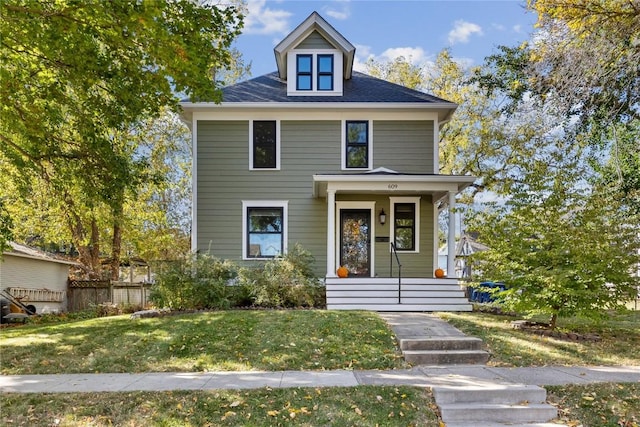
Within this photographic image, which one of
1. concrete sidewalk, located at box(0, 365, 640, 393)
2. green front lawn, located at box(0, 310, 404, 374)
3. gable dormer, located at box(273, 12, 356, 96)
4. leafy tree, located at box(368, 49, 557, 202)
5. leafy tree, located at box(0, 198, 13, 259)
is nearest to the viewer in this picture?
concrete sidewalk, located at box(0, 365, 640, 393)

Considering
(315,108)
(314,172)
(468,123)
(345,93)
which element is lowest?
(314,172)

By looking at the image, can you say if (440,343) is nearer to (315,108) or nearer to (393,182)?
(393,182)

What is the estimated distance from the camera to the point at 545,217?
769cm

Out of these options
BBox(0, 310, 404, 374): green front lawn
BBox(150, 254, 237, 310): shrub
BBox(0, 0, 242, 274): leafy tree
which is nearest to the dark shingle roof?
BBox(0, 0, 242, 274): leafy tree

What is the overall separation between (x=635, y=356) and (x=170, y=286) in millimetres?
9345

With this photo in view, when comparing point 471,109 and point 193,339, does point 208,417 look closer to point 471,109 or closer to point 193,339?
point 193,339

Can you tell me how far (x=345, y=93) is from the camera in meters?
13.1

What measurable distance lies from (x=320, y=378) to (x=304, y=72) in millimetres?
10319

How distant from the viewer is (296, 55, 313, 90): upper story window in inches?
514

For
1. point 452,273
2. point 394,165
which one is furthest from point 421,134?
point 452,273

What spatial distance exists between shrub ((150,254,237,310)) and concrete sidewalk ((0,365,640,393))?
406 centimetres

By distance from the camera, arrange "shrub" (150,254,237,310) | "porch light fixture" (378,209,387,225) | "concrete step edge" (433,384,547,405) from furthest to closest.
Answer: "porch light fixture" (378,209,387,225), "shrub" (150,254,237,310), "concrete step edge" (433,384,547,405)

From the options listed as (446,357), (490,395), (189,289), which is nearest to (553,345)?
(446,357)

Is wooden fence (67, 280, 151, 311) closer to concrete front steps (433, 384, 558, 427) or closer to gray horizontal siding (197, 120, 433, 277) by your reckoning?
gray horizontal siding (197, 120, 433, 277)
